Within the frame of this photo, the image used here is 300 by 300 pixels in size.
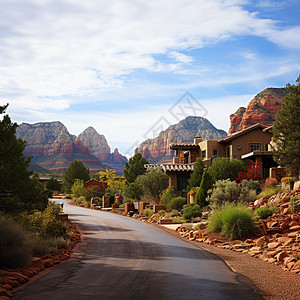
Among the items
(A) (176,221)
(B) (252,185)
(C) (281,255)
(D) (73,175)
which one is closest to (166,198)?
(A) (176,221)

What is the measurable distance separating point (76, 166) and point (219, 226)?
56.8 m

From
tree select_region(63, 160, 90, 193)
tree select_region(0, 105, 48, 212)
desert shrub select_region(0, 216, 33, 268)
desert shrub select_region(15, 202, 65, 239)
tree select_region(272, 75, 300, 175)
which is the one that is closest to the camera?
desert shrub select_region(0, 216, 33, 268)

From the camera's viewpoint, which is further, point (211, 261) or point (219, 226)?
point (219, 226)

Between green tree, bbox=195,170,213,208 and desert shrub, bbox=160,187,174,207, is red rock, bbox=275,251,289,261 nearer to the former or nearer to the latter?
green tree, bbox=195,170,213,208

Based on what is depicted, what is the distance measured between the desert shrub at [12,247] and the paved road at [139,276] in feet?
3.58

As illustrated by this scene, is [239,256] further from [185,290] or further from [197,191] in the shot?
[197,191]

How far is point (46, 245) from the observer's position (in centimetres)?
1497

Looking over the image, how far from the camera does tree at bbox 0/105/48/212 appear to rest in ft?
56.4

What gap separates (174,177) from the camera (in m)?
43.4

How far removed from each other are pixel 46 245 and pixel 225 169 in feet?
74.4

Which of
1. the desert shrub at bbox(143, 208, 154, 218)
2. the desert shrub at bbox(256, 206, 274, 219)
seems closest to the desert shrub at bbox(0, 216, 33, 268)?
the desert shrub at bbox(256, 206, 274, 219)

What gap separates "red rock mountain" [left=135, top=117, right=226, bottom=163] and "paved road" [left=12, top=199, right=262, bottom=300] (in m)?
132

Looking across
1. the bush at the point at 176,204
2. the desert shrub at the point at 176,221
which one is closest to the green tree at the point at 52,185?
the bush at the point at 176,204

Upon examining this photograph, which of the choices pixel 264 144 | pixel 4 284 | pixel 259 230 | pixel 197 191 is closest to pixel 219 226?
pixel 259 230
